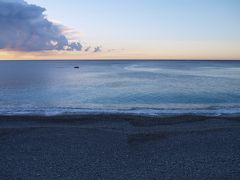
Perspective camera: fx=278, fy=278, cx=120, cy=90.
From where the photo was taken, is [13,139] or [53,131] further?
[53,131]

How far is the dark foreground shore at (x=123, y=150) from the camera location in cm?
1153

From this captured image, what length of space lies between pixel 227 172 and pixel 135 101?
2359 cm

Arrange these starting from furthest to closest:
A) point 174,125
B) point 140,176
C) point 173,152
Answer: point 174,125
point 173,152
point 140,176

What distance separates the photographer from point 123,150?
47.5ft

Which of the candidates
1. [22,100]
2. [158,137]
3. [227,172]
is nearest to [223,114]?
[158,137]

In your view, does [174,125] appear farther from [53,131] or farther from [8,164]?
[8,164]

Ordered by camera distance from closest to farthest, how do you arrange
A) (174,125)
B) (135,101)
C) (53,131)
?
(53,131)
(174,125)
(135,101)

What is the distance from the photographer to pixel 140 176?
11156mm

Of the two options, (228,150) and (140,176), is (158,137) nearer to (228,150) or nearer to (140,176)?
→ (228,150)

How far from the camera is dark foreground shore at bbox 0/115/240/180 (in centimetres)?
1153

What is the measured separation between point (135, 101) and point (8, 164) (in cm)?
2340

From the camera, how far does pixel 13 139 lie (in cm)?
1659

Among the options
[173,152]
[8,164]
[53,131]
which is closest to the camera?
[8,164]

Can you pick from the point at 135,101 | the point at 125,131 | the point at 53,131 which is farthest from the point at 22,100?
the point at 125,131
